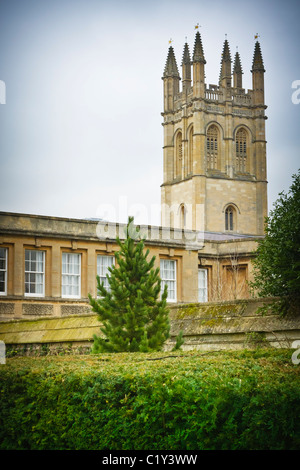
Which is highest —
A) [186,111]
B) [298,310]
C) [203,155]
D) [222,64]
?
[222,64]

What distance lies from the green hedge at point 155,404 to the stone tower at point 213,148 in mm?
84028

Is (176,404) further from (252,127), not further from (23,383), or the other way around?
(252,127)

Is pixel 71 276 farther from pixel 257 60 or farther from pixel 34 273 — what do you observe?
pixel 257 60

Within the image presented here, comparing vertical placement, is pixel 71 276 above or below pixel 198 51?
below

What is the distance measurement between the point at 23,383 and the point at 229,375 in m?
2.50

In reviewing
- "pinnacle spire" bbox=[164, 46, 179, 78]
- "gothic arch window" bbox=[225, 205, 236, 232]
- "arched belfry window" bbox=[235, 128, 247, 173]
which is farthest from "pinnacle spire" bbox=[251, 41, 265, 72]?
"gothic arch window" bbox=[225, 205, 236, 232]

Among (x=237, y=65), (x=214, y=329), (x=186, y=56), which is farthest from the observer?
(x=237, y=65)

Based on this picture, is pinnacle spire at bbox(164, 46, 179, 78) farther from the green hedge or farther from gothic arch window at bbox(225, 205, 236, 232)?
the green hedge

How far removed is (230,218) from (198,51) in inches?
901

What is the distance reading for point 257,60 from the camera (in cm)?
9962

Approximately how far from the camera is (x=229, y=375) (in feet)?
22.7

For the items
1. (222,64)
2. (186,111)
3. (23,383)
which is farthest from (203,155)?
(23,383)

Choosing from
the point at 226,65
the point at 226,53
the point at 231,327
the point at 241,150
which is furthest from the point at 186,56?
the point at 231,327
